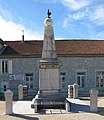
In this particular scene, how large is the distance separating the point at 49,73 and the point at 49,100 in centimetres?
167

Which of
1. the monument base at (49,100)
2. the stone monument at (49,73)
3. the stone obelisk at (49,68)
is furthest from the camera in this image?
the stone obelisk at (49,68)

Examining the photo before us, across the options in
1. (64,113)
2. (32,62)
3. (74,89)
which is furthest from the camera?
(32,62)

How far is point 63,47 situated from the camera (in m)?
32.8

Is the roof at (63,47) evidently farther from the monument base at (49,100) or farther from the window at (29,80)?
the monument base at (49,100)

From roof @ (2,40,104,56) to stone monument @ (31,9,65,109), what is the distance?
13.9 metres

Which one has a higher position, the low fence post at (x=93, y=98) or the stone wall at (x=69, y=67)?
the stone wall at (x=69, y=67)

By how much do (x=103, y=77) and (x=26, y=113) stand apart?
60.8 ft

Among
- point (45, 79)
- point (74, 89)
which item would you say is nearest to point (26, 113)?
point (45, 79)

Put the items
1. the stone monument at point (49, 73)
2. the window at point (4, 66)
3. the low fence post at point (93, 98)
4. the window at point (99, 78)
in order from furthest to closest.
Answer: the window at point (99, 78), the window at point (4, 66), the stone monument at point (49, 73), the low fence post at point (93, 98)

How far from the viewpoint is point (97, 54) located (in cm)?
3105

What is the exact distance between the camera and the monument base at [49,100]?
15.5 metres

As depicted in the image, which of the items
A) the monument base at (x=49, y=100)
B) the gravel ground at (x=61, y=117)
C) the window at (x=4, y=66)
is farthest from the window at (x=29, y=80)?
the gravel ground at (x=61, y=117)

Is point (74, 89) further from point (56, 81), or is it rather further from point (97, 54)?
point (97, 54)

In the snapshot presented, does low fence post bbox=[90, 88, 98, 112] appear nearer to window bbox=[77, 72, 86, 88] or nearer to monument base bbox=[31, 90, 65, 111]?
monument base bbox=[31, 90, 65, 111]
